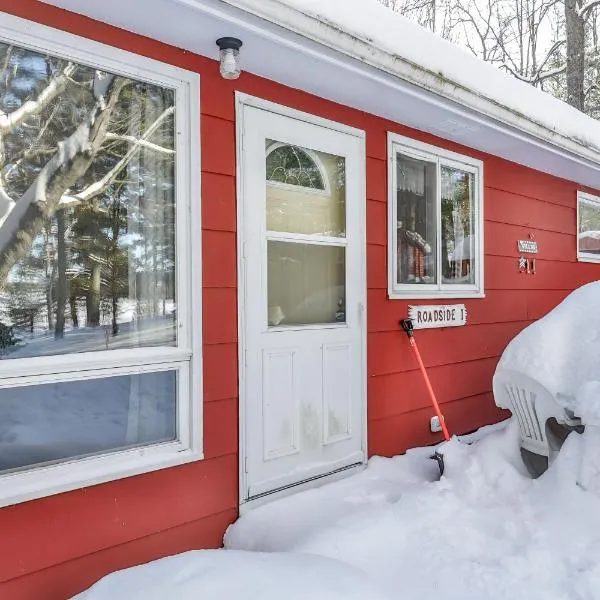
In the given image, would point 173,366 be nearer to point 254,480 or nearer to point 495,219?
point 254,480

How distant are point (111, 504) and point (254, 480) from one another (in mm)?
780

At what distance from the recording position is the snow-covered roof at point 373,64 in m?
2.36

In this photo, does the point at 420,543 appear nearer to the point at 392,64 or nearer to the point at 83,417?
the point at 83,417

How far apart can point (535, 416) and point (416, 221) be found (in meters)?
1.64

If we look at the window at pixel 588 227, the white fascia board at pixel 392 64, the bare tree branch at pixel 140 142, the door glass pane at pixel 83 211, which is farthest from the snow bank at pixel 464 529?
the window at pixel 588 227

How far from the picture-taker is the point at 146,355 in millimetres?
2533

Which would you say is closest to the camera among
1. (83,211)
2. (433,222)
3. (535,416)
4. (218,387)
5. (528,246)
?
(83,211)

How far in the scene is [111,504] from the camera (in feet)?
7.85

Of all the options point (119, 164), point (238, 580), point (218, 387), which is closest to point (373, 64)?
point (119, 164)

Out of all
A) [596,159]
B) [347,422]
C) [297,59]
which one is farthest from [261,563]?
[596,159]

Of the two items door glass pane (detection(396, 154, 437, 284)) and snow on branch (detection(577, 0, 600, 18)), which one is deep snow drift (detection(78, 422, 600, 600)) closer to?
door glass pane (detection(396, 154, 437, 284))

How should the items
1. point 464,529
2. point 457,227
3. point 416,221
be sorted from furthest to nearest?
point 457,227 < point 416,221 < point 464,529

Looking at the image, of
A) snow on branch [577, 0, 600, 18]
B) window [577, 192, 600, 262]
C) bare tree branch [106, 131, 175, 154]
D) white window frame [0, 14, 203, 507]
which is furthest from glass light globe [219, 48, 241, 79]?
snow on branch [577, 0, 600, 18]

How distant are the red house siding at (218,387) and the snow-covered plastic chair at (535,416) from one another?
2.70 feet
